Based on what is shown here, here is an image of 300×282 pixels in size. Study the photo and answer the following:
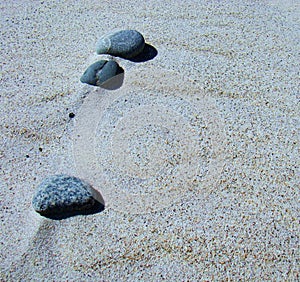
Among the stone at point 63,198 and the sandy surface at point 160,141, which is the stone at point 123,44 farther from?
the stone at point 63,198

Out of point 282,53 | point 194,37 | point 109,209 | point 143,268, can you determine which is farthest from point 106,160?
point 282,53

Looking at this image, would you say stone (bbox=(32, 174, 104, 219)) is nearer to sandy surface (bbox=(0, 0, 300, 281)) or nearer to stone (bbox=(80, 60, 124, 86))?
sandy surface (bbox=(0, 0, 300, 281))

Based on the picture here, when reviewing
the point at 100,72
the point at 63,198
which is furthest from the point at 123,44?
the point at 63,198

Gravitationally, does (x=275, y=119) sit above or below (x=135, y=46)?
below

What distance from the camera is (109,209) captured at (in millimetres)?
1830

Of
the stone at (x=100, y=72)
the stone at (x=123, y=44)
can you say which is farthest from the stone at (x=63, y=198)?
the stone at (x=123, y=44)

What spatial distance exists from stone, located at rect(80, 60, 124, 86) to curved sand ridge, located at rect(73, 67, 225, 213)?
0.18 ft

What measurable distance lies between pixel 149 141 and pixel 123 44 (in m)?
0.60

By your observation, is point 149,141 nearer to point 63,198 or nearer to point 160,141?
point 160,141

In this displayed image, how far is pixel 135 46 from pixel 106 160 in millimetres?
708

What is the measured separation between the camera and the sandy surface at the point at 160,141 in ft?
5.54

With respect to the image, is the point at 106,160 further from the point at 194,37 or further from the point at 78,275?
the point at 194,37

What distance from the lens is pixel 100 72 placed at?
7.45ft

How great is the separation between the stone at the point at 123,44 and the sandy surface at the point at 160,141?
3.5 inches
